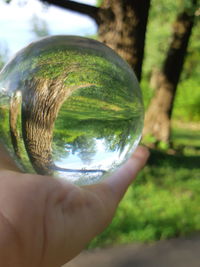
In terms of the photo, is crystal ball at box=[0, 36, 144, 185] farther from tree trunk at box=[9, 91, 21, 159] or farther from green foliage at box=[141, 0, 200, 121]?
green foliage at box=[141, 0, 200, 121]

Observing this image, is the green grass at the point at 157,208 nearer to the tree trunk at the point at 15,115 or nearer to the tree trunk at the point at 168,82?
the tree trunk at the point at 168,82

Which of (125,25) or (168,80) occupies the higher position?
(125,25)

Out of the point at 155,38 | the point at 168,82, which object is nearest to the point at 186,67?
the point at 155,38

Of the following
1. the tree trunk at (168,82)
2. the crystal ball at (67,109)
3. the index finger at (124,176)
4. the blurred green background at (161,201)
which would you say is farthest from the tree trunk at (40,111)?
the tree trunk at (168,82)

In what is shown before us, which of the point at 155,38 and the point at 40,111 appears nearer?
the point at 40,111

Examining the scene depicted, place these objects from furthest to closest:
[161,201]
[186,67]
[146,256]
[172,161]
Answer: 1. [186,67]
2. [172,161]
3. [161,201]
4. [146,256]

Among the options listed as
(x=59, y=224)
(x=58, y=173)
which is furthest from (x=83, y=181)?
(x=59, y=224)

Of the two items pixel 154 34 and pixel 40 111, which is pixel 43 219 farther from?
pixel 154 34
